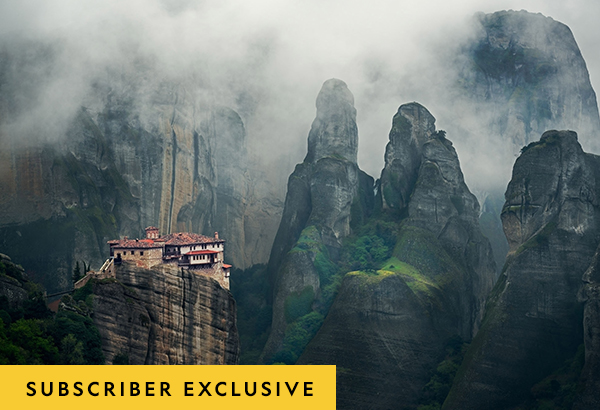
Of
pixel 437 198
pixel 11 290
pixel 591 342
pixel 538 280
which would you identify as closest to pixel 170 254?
pixel 11 290

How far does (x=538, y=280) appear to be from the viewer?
100250 mm

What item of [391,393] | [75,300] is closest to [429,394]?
[391,393]

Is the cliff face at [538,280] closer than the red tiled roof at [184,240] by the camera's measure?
No

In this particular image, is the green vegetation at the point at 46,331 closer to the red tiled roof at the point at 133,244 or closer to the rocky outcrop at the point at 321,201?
the red tiled roof at the point at 133,244

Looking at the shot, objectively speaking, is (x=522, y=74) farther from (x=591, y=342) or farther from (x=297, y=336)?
(x=591, y=342)

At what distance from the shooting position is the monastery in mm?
85562

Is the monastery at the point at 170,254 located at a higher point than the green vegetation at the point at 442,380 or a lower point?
higher

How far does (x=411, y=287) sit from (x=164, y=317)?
37.0 m

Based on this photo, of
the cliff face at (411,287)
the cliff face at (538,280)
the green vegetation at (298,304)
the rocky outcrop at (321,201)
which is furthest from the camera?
the rocky outcrop at (321,201)

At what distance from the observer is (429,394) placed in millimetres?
102938

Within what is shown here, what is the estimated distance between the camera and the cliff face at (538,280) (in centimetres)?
9694

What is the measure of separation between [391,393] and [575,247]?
2297cm

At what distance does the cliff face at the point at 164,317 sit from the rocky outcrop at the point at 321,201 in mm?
30304

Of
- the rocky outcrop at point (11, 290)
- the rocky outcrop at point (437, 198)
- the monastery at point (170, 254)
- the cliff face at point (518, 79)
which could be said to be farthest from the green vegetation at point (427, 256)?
the rocky outcrop at point (11, 290)
